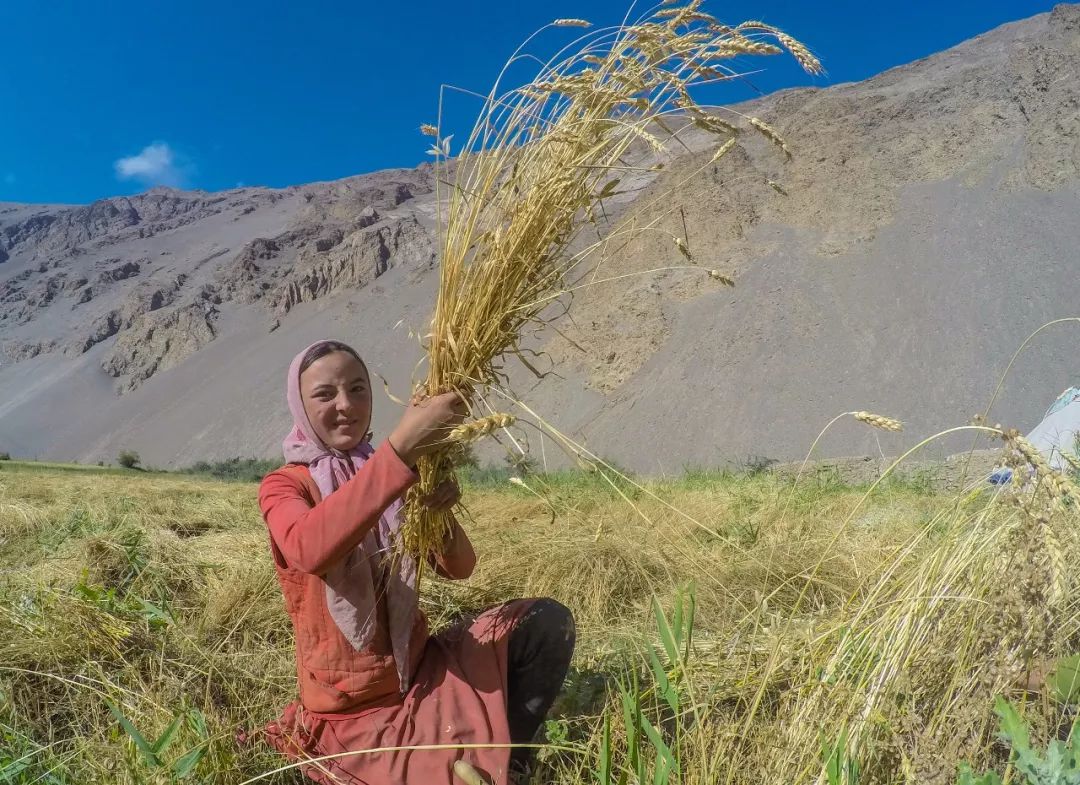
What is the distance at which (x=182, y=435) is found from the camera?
31.8 metres

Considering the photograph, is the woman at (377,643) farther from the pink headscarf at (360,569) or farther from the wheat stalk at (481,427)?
the wheat stalk at (481,427)

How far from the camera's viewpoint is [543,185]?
1316 mm

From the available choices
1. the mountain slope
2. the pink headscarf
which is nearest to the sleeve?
the pink headscarf

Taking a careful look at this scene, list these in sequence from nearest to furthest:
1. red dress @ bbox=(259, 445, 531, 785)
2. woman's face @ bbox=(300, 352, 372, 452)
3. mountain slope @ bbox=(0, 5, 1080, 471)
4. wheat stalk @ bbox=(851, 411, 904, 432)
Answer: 1. wheat stalk @ bbox=(851, 411, 904, 432)
2. red dress @ bbox=(259, 445, 531, 785)
3. woman's face @ bbox=(300, 352, 372, 452)
4. mountain slope @ bbox=(0, 5, 1080, 471)

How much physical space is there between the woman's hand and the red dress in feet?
0.74

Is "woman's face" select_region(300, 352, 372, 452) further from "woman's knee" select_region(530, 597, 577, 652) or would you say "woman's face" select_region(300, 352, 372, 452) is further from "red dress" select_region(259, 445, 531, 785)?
"woman's knee" select_region(530, 597, 577, 652)

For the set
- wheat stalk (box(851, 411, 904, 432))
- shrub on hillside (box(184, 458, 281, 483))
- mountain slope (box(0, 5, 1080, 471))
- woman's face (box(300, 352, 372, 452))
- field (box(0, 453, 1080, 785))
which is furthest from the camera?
shrub on hillside (box(184, 458, 281, 483))

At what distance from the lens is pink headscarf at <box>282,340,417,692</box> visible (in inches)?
54.4

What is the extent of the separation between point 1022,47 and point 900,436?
65.1 feet

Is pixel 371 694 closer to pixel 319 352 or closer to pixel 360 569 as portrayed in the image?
pixel 360 569

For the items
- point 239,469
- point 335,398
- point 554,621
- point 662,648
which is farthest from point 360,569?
point 239,469

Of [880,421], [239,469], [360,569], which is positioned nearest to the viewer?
[880,421]

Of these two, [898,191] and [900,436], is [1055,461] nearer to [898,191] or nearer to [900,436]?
[900,436]

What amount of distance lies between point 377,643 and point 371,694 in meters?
0.11
